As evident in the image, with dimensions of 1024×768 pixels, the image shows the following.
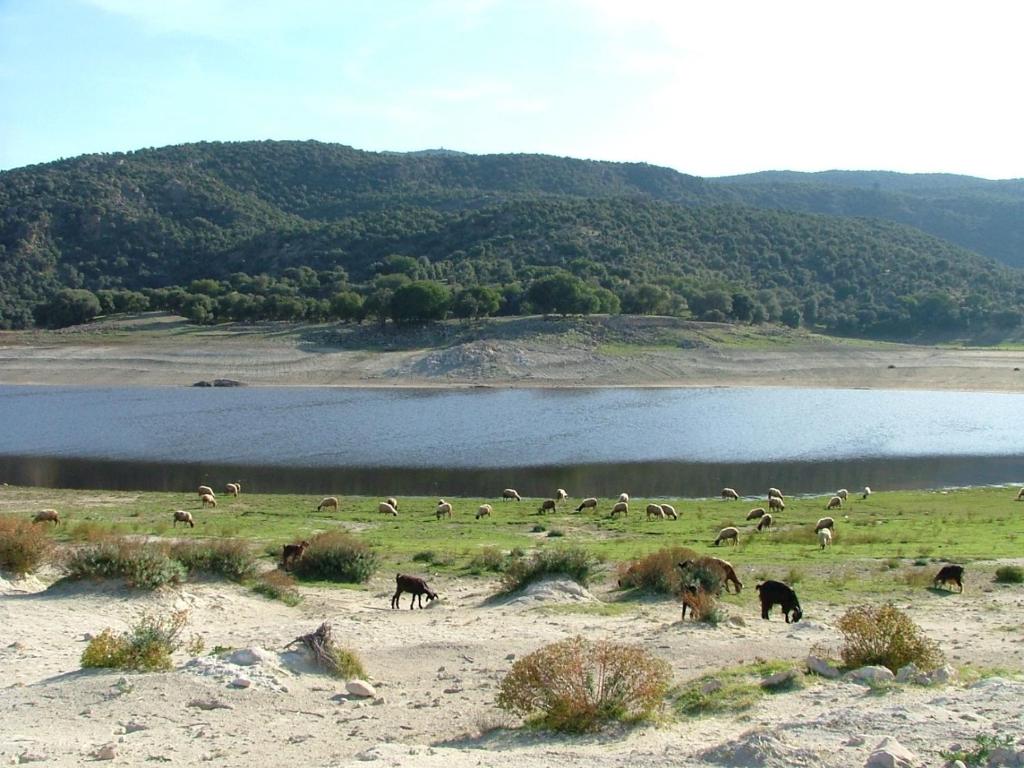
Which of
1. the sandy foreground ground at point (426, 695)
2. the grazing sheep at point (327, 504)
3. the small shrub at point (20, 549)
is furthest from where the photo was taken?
the grazing sheep at point (327, 504)

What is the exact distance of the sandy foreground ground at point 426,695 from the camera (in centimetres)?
847

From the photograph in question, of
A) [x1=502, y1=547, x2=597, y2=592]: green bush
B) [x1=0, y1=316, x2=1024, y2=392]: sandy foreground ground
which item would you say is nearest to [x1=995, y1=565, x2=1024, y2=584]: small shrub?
[x1=502, y1=547, x2=597, y2=592]: green bush

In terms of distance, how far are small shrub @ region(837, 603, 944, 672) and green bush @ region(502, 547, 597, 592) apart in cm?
577

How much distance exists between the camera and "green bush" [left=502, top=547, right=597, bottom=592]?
52.7ft

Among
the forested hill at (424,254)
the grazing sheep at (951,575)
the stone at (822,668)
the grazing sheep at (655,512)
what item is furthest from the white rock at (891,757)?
the forested hill at (424,254)

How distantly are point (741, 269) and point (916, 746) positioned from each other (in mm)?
106292

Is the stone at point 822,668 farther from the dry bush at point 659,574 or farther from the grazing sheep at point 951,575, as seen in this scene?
the grazing sheep at point 951,575

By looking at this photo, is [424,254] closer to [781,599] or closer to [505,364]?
→ [505,364]

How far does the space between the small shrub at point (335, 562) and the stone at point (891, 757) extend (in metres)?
11.1

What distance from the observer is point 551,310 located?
85.6m

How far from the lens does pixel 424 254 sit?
119000mm

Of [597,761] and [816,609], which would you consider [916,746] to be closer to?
[597,761]

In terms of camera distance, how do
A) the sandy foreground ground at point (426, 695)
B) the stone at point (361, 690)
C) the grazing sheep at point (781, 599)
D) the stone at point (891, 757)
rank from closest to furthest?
the stone at point (891, 757), the sandy foreground ground at point (426, 695), the stone at point (361, 690), the grazing sheep at point (781, 599)

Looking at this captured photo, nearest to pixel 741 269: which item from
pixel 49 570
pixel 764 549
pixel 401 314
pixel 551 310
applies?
pixel 551 310
